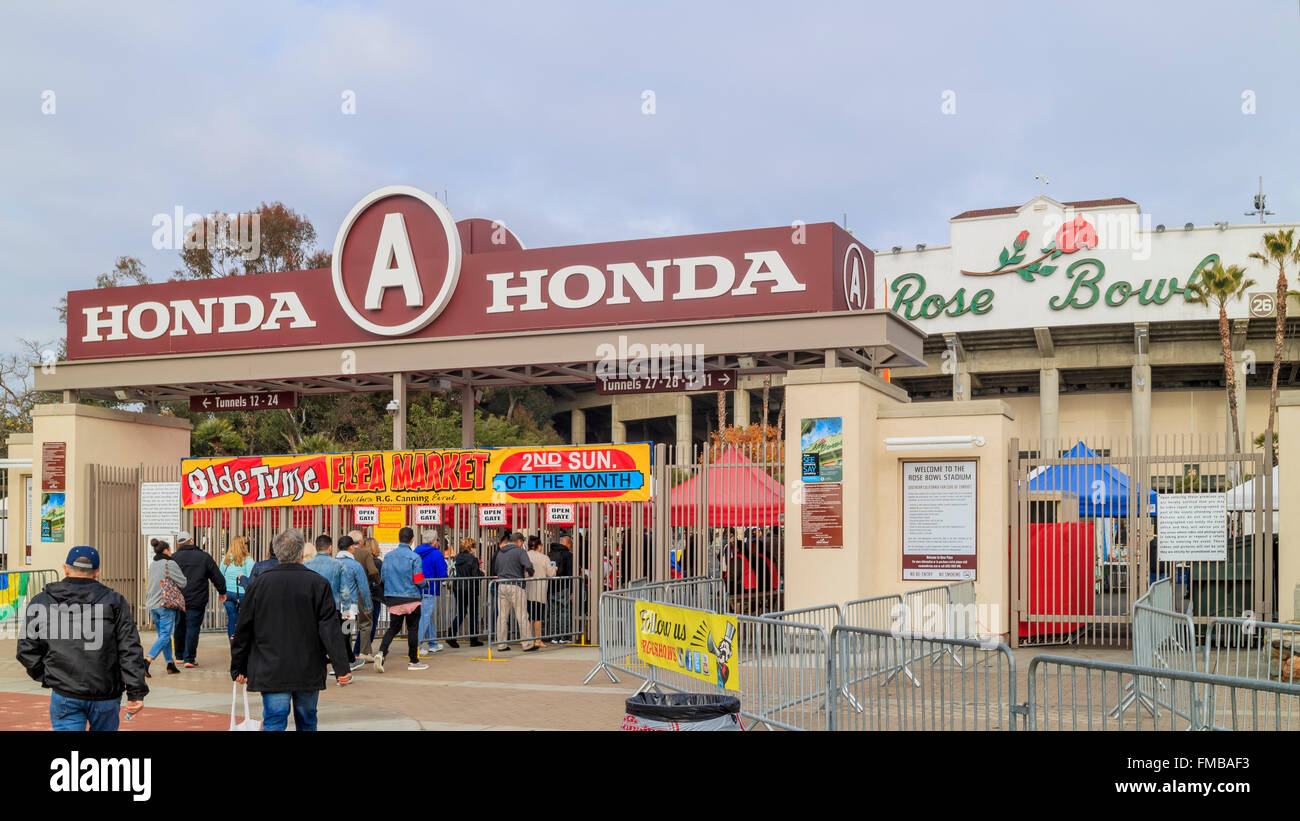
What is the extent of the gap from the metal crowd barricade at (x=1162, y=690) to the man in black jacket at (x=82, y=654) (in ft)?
18.6

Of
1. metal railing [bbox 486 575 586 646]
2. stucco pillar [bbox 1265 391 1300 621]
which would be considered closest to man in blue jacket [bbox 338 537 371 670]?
metal railing [bbox 486 575 586 646]

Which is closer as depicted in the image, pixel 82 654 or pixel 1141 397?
pixel 82 654

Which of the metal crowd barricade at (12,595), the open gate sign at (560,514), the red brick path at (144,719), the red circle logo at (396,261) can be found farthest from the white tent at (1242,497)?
the metal crowd barricade at (12,595)

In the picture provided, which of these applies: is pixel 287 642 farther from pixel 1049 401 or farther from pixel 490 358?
pixel 1049 401

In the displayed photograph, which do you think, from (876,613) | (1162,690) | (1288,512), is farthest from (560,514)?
(1162,690)

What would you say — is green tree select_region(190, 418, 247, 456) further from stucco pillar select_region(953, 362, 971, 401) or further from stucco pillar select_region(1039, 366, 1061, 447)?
stucco pillar select_region(1039, 366, 1061, 447)

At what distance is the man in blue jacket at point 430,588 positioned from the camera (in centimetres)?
1742

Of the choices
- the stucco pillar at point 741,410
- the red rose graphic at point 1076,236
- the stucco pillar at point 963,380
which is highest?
the red rose graphic at point 1076,236

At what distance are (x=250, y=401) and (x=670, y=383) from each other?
8.78 metres

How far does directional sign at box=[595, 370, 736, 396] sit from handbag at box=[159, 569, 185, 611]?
6.28 metres

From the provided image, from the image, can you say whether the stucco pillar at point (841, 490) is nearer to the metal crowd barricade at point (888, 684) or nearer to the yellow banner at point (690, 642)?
the yellow banner at point (690, 642)

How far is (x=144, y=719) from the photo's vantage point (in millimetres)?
11648
